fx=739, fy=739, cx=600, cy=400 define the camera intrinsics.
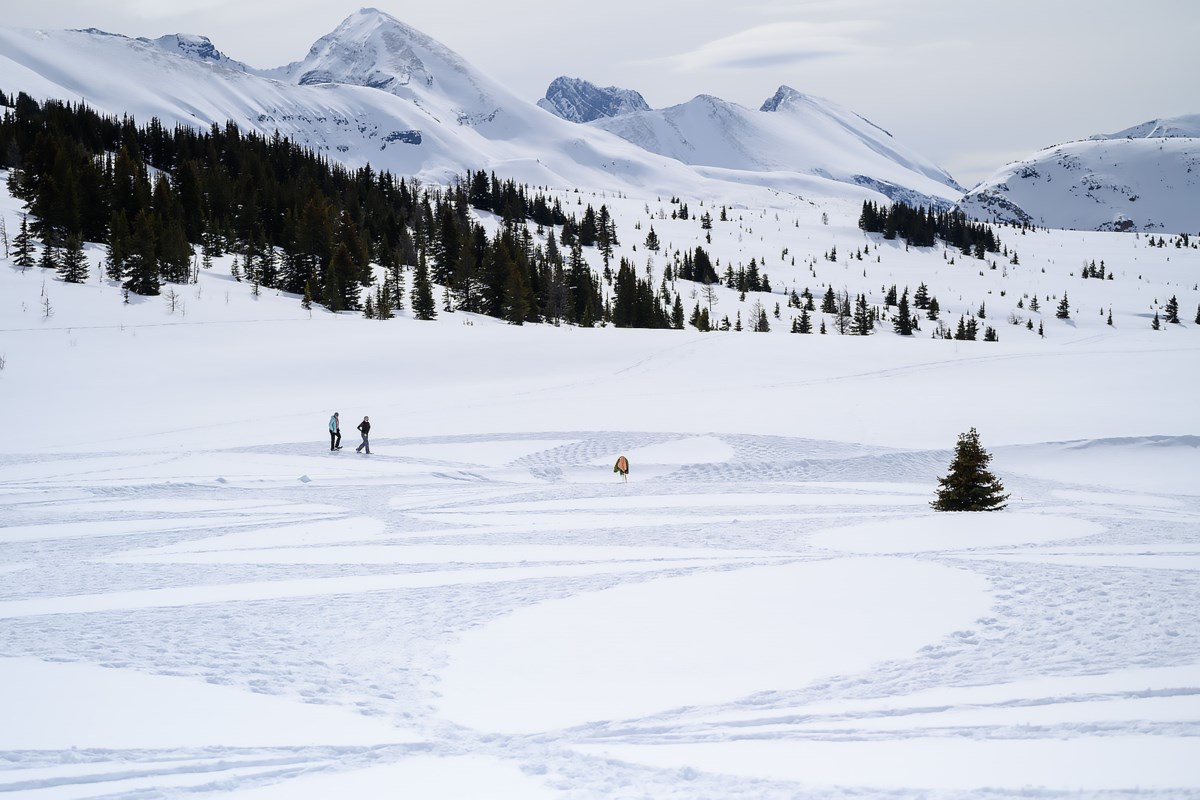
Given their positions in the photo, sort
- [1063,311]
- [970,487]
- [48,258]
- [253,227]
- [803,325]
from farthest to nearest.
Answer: [1063,311], [803,325], [253,227], [48,258], [970,487]

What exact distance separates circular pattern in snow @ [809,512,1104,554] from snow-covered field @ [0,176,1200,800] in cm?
12

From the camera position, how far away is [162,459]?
21.9m

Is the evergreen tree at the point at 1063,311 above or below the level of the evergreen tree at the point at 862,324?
above

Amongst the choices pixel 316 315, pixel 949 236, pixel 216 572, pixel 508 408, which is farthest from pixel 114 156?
pixel 949 236

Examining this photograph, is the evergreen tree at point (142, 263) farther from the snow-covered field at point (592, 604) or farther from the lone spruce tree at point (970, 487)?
the lone spruce tree at point (970, 487)

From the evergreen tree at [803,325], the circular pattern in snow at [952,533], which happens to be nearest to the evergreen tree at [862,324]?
the evergreen tree at [803,325]

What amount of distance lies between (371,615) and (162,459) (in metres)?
16.0

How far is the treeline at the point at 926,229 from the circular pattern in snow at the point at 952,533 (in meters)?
139

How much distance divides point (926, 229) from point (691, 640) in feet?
506

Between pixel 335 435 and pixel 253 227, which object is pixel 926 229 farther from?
pixel 335 435

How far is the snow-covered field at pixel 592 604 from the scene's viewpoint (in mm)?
6109

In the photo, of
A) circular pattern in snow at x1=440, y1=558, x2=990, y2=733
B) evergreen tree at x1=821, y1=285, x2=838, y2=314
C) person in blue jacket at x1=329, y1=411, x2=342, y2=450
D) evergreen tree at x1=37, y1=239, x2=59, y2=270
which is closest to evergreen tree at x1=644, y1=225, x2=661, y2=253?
evergreen tree at x1=821, y1=285, x2=838, y2=314

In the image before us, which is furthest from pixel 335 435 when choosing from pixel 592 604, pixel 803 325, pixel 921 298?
pixel 921 298

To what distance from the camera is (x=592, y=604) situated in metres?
9.88
